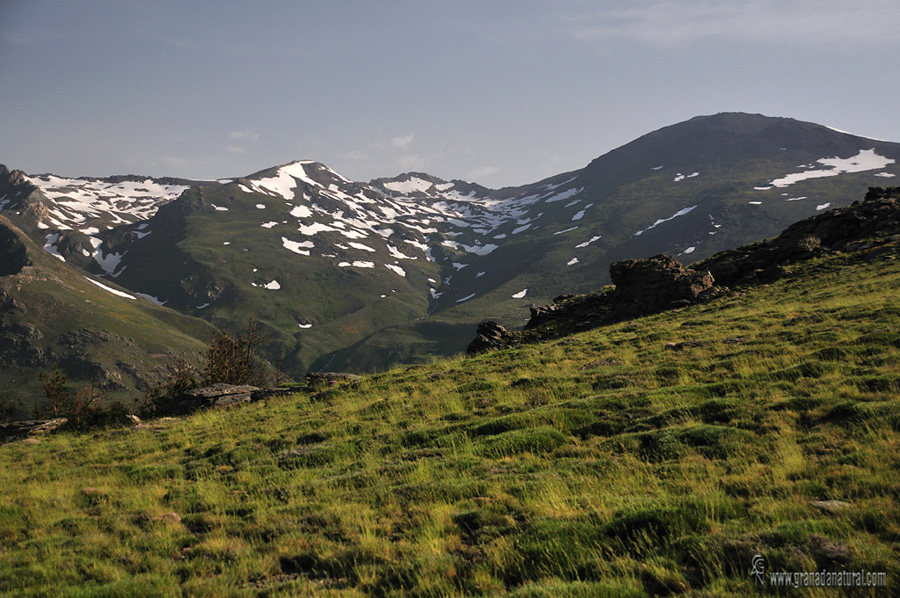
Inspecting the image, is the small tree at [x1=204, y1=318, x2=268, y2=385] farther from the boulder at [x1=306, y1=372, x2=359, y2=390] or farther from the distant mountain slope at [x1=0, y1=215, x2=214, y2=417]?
the distant mountain slope at [x1=0, y1=215, x2=214, y2=417]

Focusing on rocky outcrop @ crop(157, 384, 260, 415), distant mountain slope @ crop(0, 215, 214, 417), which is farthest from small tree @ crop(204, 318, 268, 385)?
distant mountain slope @ crop(0, 215, 214, 417)

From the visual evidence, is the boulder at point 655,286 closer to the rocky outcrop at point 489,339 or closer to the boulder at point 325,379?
the rocky outcrop at point 489,339

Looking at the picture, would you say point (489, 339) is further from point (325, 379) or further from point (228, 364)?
point (228, 364)

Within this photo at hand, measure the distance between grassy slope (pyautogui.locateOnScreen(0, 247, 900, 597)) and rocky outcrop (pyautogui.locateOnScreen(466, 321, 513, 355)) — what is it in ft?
52.5

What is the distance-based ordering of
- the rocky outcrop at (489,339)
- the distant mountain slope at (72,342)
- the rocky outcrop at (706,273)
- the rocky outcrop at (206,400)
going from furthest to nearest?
the distant mountain slope at (72,342) < the rocky outcrop at (706,273) < the rocky outcrop at (489,339) < the rocky outcrop at (206,400)

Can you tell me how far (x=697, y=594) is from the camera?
5582 millimetres

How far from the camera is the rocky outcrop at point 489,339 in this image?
37122 mm

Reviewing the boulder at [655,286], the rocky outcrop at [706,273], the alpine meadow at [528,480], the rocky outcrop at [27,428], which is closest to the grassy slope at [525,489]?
the alpine meadow at [528,480]

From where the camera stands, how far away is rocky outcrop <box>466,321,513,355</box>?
3712cm

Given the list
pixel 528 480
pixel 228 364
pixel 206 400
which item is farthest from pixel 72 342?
pixel 528 480

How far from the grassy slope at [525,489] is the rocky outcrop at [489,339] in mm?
15997

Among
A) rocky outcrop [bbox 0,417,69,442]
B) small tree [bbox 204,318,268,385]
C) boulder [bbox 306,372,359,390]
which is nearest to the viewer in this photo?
rocky outcrop [bbox 0,417,69,442]

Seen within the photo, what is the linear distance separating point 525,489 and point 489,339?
2893 cm

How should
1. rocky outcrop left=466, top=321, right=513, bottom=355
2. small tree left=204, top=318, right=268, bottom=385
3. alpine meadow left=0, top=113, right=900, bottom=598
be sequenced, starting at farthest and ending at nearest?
small tree left=204, top=318, right=268, bottom=385 → rocky outcrop left=466, top=321, right=513, bottom=355 → alpine meadow left=0, top=113, right=900, bottom=598
